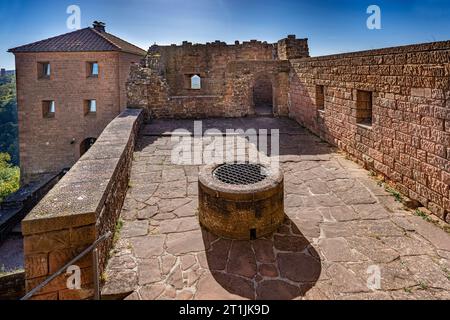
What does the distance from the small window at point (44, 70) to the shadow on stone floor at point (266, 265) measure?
21.6m

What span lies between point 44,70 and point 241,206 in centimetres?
2255

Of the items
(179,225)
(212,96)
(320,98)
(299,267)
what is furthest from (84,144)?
(299,267)

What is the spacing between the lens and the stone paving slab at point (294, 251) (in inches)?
113

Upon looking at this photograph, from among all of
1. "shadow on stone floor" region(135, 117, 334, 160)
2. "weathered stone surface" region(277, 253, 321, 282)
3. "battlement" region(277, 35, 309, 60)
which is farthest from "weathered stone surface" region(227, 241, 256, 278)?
"battlement" region(277, 35, 309, 60)

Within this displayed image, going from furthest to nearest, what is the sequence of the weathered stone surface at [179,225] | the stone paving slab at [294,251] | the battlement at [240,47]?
the battlement at [240,47]
the weathered stone surface at [179,225]
the stone paving slab at [294,251]

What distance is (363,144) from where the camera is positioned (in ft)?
20.0

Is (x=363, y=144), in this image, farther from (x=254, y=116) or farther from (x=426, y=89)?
(x=254, y=116)

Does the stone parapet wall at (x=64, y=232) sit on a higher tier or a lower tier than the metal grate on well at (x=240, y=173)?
lower

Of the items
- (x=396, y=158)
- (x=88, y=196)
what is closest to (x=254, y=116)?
(x=396, y=158)

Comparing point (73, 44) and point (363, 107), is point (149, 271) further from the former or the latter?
point (73, 44)

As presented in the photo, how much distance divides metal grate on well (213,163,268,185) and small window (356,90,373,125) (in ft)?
9.97

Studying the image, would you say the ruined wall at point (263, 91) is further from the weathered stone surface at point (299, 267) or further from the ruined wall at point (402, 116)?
the weathered stone surface at point (299, 267)

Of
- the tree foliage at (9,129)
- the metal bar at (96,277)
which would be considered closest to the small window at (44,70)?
the metal bar at (96,277)

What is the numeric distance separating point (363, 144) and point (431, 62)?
7.27 feet
